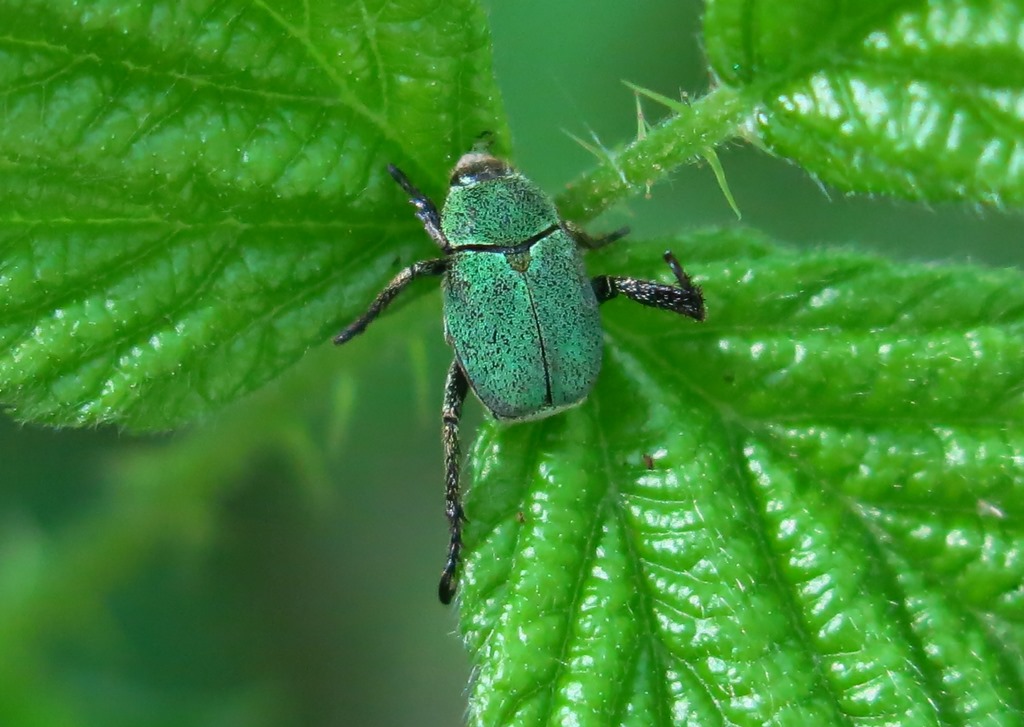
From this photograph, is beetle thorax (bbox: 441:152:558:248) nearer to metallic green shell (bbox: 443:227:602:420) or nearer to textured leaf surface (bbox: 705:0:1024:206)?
metallic green shell (bbox: 443:227:602:420)

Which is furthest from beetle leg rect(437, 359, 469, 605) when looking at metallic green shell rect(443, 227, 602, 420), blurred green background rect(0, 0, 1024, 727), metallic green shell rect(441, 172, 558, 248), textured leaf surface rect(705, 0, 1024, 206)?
blurred green background rect(0, 0, 1024, 727)

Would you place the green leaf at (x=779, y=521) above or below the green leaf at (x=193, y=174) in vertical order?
below

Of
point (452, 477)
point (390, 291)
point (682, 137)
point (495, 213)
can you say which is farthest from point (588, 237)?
point (452, 477)

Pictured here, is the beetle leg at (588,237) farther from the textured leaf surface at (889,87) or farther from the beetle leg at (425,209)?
the textured leaf surface at (889,87)

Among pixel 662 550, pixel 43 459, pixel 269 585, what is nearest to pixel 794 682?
pixel 662 550

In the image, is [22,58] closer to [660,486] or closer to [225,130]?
[225,130]

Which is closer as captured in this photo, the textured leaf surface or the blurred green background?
the textured leaf surface

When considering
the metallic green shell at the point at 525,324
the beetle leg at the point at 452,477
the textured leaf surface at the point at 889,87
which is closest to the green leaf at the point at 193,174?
the metallic green shell at the point at 525,324

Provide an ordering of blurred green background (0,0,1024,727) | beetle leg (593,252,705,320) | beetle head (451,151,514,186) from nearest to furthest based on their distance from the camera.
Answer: beetle leg (593,252,705,320) → beetle head (451,151,514,186) → blurred green background (0,0,1024,727)
